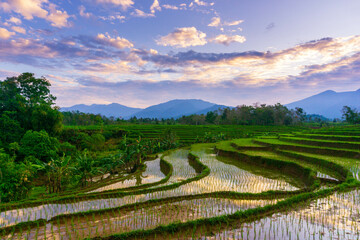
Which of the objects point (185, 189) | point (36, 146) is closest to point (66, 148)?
point (36, 146)

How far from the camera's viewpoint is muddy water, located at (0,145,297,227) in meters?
5.80

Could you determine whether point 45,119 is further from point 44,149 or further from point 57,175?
point 57,175

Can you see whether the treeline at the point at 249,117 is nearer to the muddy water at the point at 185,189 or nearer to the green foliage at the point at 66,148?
the green foliage at the point at 66,148

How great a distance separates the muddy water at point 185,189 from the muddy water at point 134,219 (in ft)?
2.20

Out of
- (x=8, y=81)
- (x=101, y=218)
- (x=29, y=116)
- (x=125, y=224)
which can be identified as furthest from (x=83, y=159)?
(x=8, y=81)

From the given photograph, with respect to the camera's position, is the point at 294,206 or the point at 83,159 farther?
the point at 83,159

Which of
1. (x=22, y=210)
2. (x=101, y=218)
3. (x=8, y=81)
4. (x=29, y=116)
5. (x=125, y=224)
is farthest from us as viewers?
(x=8, y=81)

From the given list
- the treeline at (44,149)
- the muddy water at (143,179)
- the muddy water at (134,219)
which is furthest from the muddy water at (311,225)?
the treeline at (44,149)

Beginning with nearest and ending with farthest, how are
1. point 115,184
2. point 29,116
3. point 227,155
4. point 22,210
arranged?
point 22,210, point 115,184, point 227,155, point 29,116

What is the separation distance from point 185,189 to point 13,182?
296 inches

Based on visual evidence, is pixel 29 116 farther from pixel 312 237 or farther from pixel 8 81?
pixel 312 237

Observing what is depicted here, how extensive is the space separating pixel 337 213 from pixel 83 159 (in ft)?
34.0

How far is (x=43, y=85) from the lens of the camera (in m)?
27.9

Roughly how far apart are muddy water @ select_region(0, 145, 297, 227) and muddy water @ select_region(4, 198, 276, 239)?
2.20ft
